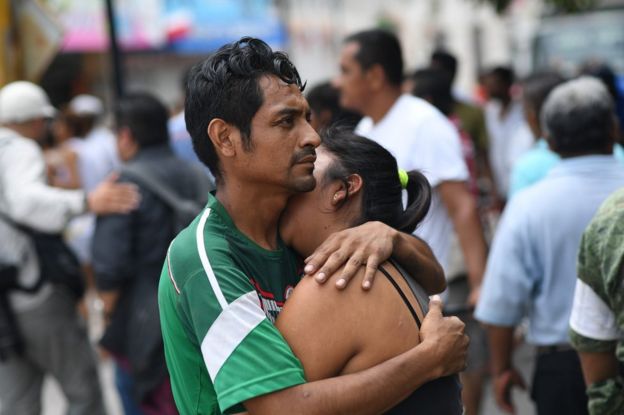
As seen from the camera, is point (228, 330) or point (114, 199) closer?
point (228, 330)

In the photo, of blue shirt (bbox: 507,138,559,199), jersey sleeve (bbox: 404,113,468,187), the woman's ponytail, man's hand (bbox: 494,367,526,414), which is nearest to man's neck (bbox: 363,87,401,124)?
jersey sleeve (bbox: 404,113,468,187)

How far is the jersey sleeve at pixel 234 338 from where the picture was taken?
203 cm

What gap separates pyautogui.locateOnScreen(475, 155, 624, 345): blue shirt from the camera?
3889mm

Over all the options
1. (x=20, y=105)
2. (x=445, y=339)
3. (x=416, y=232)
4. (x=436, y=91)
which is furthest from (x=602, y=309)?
(x=436, y=91)

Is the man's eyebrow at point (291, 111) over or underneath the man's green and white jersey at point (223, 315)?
over

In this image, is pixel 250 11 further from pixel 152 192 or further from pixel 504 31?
pixel 152 192

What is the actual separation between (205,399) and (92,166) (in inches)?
307

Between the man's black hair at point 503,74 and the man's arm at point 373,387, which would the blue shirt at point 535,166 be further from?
the man's black hair at point 503,74

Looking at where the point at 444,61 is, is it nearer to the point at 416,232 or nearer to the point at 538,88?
the point at 538,88

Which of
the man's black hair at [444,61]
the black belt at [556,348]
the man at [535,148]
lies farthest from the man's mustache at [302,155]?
the man's black hair at [444,61]

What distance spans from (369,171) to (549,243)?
5.67 ft

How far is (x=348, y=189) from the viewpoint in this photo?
2367mm

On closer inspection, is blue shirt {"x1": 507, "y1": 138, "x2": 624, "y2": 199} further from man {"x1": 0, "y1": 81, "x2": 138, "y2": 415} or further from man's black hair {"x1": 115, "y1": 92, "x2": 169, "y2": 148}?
man {"x1": 0, "y1": 81, "x2": 138, "y2": 415}

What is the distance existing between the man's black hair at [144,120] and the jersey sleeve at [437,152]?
1410mm
